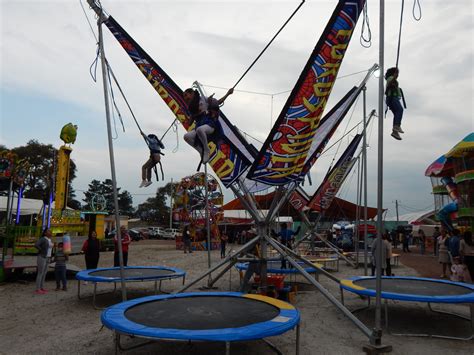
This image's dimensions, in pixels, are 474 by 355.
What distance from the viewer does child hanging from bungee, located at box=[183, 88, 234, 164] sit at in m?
6.11

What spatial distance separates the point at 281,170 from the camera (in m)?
6.42

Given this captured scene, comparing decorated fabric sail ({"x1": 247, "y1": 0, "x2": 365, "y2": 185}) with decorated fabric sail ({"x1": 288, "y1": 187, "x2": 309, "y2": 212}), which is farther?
decorated fabric sail ({"x1": 288, "y1": 187, "x2": 309, "y2": 212})

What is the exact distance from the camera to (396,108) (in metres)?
5.03

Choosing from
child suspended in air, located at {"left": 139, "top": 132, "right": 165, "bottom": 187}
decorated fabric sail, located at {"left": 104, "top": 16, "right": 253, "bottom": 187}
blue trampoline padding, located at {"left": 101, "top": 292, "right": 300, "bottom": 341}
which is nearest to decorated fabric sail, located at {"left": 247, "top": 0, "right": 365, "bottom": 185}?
decorated fabric sail, located at {"left": 104, "top": 16, "right": 253, "bottom": 187}

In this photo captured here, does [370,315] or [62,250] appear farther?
[62,250]

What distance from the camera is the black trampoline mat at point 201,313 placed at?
14.0 feet

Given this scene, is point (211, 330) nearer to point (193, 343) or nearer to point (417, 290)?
point (193, 343)

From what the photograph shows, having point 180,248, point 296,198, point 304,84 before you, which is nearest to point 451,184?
point 296,198

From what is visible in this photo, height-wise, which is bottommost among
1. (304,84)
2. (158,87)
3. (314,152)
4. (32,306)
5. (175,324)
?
(32,306)

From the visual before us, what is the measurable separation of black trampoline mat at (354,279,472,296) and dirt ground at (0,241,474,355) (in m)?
0.49

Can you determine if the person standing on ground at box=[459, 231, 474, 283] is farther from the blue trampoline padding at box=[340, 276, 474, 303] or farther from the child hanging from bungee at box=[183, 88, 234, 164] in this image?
the child hanging from bungee at box=[183, 88, 234, 164]

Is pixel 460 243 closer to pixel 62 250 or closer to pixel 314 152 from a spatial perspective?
pixel 314 152

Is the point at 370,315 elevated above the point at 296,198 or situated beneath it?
situated beneath

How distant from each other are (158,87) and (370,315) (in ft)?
19.1
